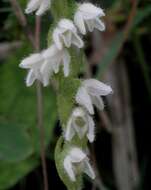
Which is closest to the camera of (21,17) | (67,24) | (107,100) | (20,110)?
(67,24)

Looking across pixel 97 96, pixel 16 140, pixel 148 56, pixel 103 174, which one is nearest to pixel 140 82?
pixel 148 56

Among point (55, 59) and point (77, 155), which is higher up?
point (55, 59)

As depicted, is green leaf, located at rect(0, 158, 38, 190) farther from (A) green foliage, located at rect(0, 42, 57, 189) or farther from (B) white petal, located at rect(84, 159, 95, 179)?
(B) white petal, located at rect(84, 159, 95, 179)

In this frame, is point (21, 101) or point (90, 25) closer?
point (90, 25)

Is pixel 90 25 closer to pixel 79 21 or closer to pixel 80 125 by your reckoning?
pixel 79 21

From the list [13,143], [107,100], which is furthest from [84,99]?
[107,100]

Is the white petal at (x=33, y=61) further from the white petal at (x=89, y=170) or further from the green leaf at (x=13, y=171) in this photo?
the green leaf at (x=13, y=171)

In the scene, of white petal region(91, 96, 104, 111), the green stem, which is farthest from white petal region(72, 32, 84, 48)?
the green stem
